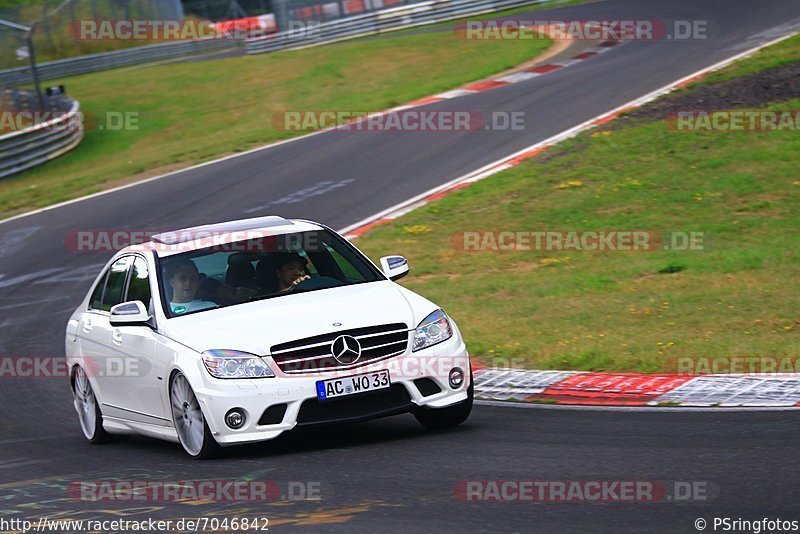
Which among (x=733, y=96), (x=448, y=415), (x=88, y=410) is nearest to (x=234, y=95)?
(x=733, y=96)

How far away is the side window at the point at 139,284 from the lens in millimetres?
8570

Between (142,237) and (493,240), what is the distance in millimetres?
5488

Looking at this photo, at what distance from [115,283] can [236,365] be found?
7.25 ft

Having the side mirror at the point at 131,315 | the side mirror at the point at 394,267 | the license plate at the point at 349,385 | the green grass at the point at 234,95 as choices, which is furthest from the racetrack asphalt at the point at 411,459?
the green grass at the point at 234,95

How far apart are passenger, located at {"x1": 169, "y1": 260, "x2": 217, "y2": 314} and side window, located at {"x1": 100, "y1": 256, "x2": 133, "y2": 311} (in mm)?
696

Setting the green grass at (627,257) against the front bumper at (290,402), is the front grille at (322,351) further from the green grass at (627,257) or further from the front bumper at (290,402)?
the green grass at (627,257)

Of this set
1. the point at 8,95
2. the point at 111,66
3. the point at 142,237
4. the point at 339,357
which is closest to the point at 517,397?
the point at 339,357

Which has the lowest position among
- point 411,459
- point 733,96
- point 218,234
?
point 733,96

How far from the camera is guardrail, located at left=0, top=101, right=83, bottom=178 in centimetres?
2678

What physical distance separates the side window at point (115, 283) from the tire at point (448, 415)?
101 inches

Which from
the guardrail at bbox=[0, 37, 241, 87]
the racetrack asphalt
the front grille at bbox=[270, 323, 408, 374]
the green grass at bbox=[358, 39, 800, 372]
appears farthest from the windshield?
the guardrail at bbox=[0, 37, 241, 87]

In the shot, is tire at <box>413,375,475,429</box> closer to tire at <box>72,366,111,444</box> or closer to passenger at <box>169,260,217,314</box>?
passenger at <box>169,260,217,314</box>

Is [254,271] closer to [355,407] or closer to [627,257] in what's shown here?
[355,407]

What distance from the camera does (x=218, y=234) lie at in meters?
8.91
